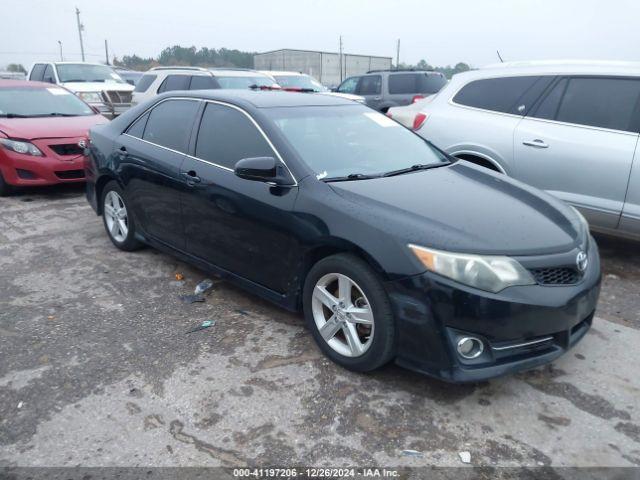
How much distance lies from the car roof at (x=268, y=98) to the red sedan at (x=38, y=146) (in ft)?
10.1

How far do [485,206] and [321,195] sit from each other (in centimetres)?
101

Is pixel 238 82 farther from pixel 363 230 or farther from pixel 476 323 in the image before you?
pixel 476 323

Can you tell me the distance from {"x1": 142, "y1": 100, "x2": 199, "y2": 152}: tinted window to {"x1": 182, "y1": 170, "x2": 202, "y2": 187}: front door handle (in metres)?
0.25

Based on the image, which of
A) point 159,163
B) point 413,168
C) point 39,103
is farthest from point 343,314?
point 39,103

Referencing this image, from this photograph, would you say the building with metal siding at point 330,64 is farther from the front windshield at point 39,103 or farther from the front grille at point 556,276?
the front grille at point 556,276

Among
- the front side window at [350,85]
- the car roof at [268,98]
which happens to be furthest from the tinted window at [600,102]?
the front side window at [350,85]

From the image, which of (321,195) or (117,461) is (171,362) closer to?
(117,461)

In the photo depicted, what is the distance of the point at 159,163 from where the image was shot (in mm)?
4480

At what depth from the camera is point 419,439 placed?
8.98 ft

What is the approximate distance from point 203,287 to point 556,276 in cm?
269

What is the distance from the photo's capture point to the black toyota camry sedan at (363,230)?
2.84m

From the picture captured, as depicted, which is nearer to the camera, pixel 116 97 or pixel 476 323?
pixel 476 323

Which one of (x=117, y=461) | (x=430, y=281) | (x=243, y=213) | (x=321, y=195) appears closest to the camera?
(x=117, y=461)

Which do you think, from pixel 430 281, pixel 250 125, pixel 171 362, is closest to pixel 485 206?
pixel 430 281
